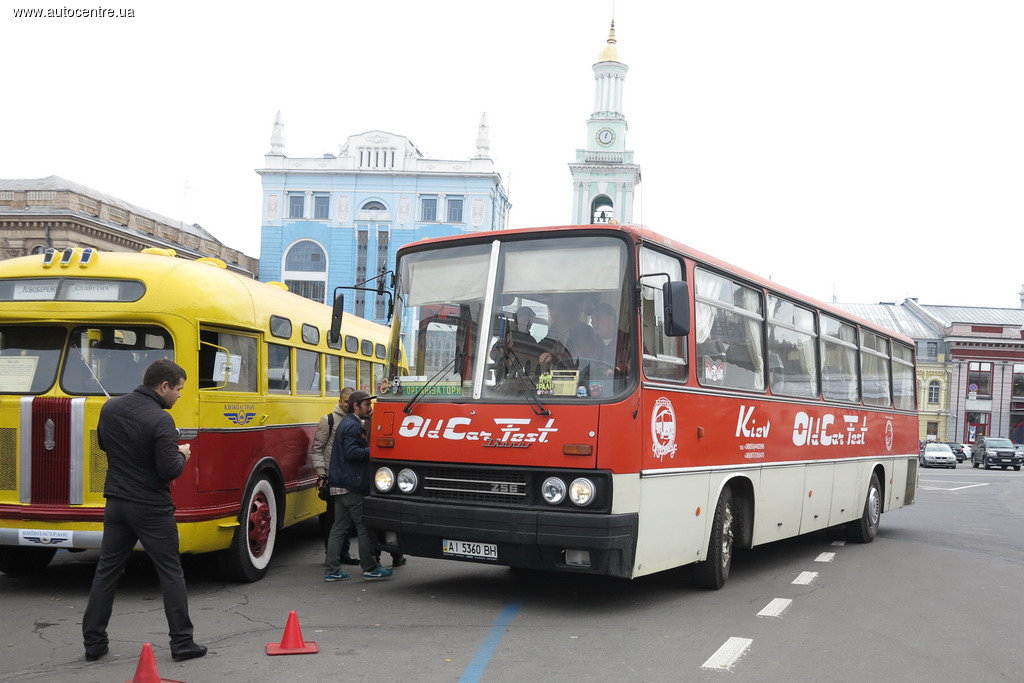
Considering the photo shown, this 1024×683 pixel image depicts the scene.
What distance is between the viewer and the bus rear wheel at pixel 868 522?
14109mm

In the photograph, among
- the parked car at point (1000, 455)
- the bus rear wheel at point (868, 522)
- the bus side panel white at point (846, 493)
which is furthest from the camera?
the parked car at point (1000, 455)

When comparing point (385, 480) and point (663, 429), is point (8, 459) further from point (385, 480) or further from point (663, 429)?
point (663, 429)

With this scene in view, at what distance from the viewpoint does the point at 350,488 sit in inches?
369

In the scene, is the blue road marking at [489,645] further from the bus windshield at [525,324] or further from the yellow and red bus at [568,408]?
the bus windshield at [525,324]

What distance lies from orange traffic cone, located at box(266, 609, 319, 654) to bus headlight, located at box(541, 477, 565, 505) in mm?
2065

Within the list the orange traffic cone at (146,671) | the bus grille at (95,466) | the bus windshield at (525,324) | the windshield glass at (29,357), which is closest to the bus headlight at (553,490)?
the bus windshield at (525,324)

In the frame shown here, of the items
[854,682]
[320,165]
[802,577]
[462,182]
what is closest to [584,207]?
[462,182]

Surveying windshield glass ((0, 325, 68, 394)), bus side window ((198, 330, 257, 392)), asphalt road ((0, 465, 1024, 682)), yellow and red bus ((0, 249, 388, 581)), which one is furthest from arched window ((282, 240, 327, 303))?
windshield glass ((0, 325, 68, 394))

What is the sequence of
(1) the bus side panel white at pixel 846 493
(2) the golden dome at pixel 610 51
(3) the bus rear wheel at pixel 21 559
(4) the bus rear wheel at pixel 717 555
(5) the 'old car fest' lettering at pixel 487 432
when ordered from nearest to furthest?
(5) the 'old car fest' lettering at pixel 487 432, (4) the bus rear wheel at pixel 717 555, (3) the bus rear wheel at pixel 21 559, (1) the bus side panel white at pixel 846 493, (2) the golden dome at pixel 610 51

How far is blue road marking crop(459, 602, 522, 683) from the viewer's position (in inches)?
241

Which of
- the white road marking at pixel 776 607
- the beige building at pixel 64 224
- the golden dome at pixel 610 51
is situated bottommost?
the white road marking at pixel 776 607

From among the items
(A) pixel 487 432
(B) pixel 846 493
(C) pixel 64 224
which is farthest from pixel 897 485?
(C) pixel 64 224

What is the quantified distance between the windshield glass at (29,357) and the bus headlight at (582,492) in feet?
14.3

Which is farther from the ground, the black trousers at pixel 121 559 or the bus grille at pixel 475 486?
the bus grille at pixel 475 486
